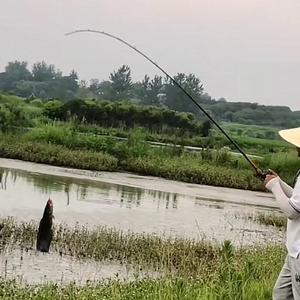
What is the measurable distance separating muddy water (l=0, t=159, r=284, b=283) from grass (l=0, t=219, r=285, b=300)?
24.0 inches

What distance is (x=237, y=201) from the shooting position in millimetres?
Result: 25094

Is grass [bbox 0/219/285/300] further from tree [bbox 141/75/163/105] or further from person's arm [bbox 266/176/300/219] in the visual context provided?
tree [bbox 141/75/163/105]

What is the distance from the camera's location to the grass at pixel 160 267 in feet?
20.7

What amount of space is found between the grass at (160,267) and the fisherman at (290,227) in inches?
46.3

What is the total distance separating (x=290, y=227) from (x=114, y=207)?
14544 mm

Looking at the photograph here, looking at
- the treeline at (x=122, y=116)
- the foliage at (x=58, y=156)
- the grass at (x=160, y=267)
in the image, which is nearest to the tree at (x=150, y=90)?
the treeline at (x=122, y=116)

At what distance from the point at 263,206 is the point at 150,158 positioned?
8.88 meters

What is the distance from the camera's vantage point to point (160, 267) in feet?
34.1

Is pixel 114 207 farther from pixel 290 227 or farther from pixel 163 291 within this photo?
pixel 290 227

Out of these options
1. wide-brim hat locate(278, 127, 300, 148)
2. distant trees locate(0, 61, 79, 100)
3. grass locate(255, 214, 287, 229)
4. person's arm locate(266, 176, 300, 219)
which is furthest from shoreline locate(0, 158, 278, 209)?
distant trees locate(0, 61, 79, 100)

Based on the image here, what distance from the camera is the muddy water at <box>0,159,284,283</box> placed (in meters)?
10.6

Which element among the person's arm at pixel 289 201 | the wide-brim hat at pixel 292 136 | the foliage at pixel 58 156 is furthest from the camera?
the foliage at pixel 58 156

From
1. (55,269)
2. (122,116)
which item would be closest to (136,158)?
(122,116)

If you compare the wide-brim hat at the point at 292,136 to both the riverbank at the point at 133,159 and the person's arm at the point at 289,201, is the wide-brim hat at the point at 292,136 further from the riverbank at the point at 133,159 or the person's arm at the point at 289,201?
the riverbank at the point at 133,159
